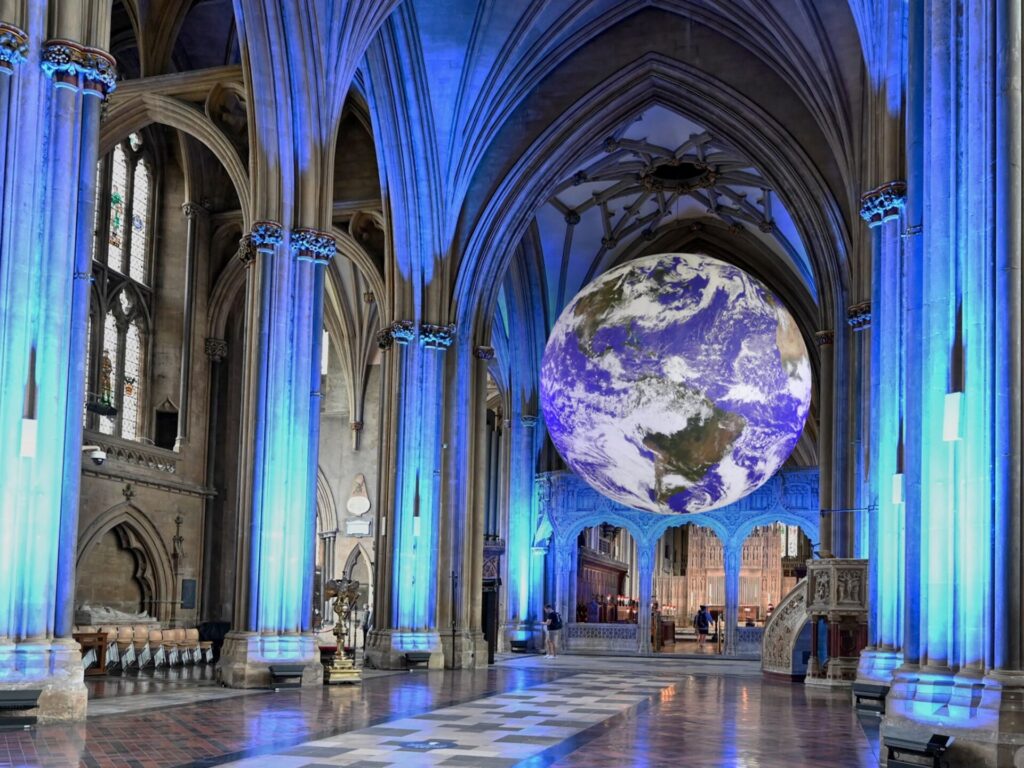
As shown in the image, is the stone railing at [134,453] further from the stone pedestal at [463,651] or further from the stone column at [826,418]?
the stone column at [826,418]

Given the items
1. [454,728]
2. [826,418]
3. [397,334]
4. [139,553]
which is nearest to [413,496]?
[397,334]

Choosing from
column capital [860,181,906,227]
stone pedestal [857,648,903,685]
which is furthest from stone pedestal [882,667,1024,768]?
column capital [860,181,906,227]

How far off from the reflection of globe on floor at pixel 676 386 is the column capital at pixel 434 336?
10.9 m

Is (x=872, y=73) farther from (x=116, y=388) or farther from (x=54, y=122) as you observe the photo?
(x=116, y=388)

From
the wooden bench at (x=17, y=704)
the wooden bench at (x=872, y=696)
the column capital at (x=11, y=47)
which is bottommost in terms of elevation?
the wooden bench at (x=872, y=696)

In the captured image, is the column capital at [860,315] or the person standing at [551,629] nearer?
the column capital at [860,315]

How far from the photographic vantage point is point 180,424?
1086 inches

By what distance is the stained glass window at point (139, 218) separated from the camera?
87.9ft

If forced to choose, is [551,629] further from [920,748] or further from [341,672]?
[920,748]

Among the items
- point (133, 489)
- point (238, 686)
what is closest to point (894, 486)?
point (238, 686)

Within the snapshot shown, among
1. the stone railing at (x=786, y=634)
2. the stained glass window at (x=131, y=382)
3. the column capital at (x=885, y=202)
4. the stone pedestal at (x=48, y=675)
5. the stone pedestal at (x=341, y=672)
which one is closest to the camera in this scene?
the stone pedestal at (x=48, y=675)

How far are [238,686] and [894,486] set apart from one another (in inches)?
367

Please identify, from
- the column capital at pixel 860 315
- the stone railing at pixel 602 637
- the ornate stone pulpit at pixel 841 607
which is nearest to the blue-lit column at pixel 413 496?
the ornate stone pulpit at pixel 841 607

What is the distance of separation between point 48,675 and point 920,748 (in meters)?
7.97
